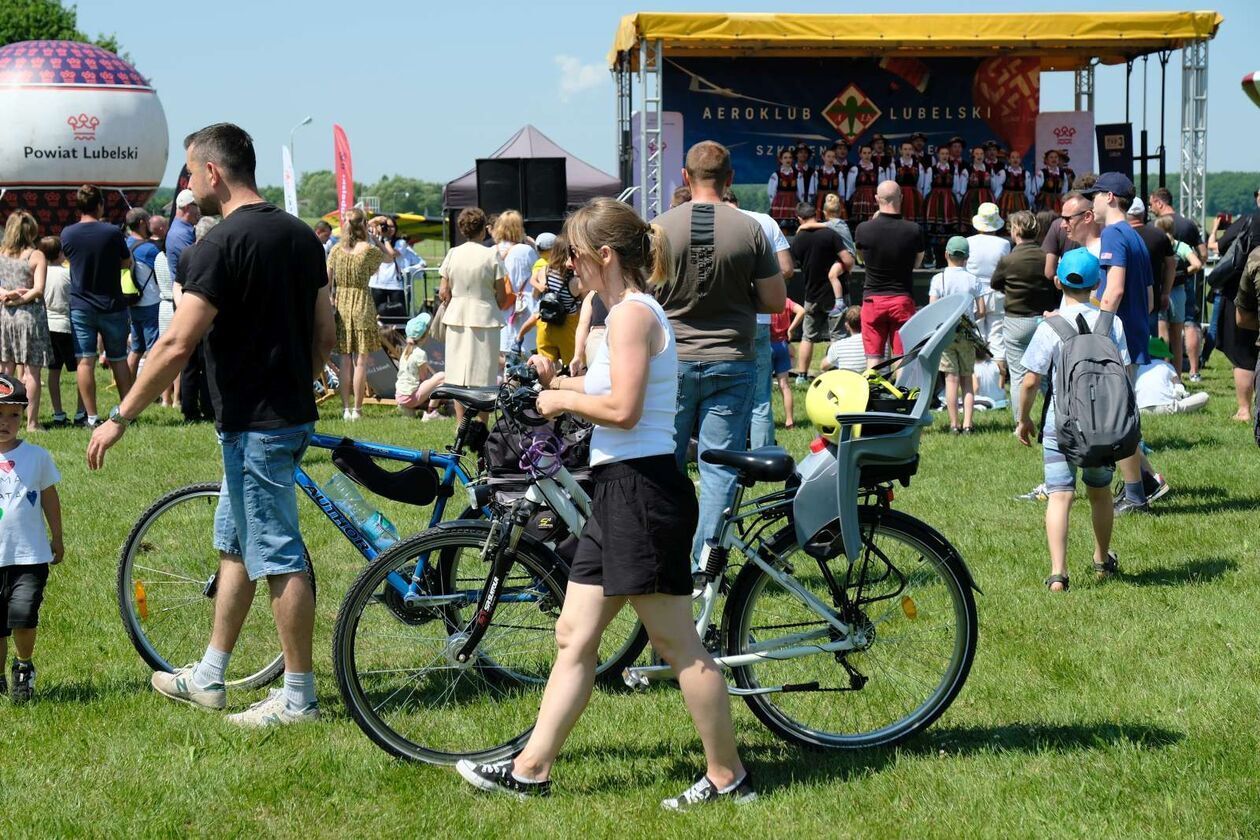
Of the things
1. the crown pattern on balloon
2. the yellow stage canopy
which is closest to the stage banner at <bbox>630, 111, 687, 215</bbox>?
the yellow stage canopy

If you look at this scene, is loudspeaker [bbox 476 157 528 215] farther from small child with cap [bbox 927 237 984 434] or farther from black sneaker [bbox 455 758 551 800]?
black sneaker [bbox 455 758 551 800]

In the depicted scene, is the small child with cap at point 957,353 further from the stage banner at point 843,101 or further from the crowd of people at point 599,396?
the stage banner at point 843,101

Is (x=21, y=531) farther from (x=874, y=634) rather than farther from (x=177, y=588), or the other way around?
(x=874, y=634)

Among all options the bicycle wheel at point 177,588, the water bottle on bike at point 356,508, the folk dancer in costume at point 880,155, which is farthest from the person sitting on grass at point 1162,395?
the folk dancer in costume at point 880,155

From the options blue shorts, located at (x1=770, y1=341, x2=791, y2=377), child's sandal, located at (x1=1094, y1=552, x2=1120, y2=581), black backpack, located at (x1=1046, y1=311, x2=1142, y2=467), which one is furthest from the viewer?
blue shorts, located at (x1=770, y1=341, x2=791, y2=377)

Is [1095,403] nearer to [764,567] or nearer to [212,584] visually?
[764,567]

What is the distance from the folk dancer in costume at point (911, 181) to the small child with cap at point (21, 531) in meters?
20.0

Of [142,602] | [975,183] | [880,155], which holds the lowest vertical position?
[142,602]

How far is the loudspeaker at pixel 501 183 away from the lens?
16.0 m

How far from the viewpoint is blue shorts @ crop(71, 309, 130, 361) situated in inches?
487

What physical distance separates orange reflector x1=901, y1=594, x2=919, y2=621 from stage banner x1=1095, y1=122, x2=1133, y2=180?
794 inches

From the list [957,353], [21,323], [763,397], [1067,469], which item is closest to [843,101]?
[957,353]

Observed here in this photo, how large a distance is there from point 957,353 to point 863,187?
502 inches

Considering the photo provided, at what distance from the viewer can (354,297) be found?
500 inches
